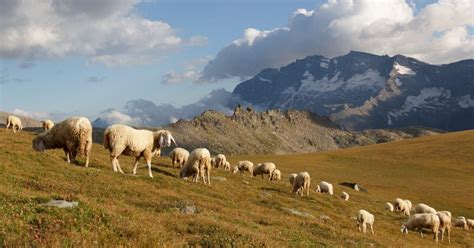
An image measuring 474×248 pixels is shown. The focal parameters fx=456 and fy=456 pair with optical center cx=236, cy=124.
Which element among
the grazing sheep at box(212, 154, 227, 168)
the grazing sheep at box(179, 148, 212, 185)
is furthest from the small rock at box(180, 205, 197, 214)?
the grazing sheep at box(212, 154, 227, 168)

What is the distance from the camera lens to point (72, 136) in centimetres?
2730

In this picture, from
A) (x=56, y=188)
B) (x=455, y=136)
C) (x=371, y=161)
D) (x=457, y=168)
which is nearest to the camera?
(x=56, y=188)

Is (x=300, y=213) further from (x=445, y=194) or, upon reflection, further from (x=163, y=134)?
(x=445, y=194)

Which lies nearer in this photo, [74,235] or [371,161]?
[74,235]

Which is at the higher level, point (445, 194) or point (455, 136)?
point (455, 136)

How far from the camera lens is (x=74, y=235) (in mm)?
10133

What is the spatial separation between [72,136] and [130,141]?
11.7 feet

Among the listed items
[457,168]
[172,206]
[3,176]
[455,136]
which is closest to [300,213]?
[172,206]

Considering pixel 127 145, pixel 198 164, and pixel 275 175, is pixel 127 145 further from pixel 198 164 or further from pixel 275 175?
pixel 275 175

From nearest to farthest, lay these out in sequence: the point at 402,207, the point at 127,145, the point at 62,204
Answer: the point at 62,204
the point at 127,145
the point at 402,207

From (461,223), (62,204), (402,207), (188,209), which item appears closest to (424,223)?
(461,223)

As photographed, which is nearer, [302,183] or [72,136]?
[72,136]

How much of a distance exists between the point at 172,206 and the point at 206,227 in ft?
17.9

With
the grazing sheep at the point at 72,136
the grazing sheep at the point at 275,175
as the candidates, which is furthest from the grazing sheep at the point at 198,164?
the grazing sheep at the point at 275,175
